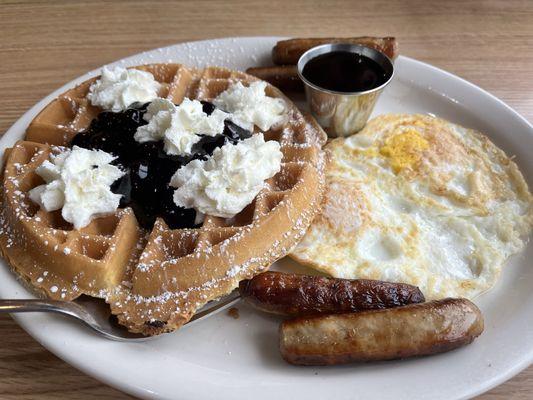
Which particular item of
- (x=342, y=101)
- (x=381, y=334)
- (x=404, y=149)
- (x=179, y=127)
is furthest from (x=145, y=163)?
(x=404, y=149)

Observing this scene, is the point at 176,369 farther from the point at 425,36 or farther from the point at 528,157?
the point at 425,36

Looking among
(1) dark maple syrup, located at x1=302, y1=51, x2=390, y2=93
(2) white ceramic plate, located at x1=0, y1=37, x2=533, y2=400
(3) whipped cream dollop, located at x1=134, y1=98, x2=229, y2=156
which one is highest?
(3) whipped cream dollop, located at x1=134, y1=98, x2=229, y2=156

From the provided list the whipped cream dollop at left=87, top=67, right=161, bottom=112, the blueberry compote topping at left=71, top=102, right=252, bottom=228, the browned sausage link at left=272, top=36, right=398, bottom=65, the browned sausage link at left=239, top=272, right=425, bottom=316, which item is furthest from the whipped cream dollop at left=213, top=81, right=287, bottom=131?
the browned sausage link at left=239, top=272, right=425, bottom=316

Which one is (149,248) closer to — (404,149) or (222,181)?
(222,181)

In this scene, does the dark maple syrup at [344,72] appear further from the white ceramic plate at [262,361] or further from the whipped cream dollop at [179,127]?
the white ceramic plate at [262,361]

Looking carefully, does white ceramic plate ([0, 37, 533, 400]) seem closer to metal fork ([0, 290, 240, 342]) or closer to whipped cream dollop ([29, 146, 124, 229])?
metal fork ([0, 290, 240, 342])
